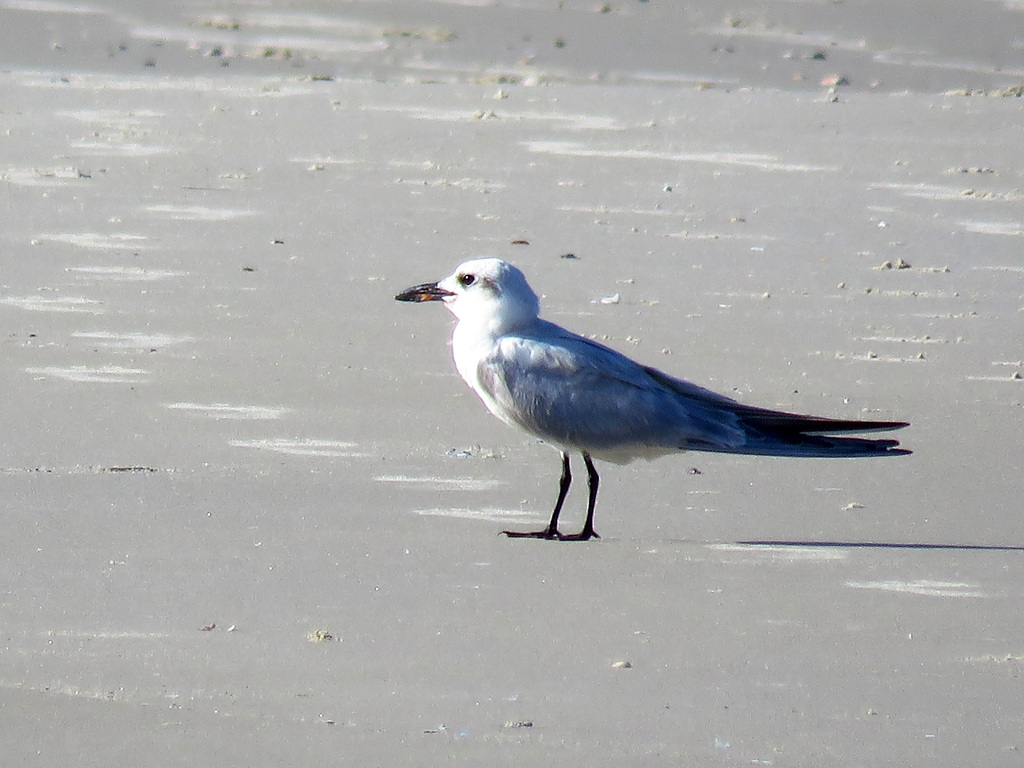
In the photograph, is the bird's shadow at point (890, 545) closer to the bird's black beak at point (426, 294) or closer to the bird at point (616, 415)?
the bird at point (616, 415)

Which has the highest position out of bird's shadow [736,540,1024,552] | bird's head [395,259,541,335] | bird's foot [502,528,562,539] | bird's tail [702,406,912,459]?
bird's head [395,259,541,335]

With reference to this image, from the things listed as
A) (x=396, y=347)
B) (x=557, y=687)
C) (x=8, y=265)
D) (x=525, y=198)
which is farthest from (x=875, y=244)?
(x=557, y=687)

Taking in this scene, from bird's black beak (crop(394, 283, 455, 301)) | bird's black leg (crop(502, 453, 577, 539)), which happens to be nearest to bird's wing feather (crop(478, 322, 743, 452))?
bird's black leg (crop(502, 453, 577, 539))

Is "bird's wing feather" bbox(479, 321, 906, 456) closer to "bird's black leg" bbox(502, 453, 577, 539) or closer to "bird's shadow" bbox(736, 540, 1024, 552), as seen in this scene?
"bird's black leg" bbox(502, 453, 577, 539)

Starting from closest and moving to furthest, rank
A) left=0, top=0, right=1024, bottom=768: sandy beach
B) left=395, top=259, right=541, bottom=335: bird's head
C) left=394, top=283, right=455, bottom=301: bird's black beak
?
left=0, top=0, right=1024, bottom=768: sandy beach
left=395, top=259, right=541, bottom=335: bird's head
left=394, top=283, right=455, bottom=301: bird's black beak

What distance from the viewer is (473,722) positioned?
12.9 feet

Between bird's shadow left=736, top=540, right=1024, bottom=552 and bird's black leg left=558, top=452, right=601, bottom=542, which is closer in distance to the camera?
bird's shadow left=736, top=540, right=1024, bottom=552

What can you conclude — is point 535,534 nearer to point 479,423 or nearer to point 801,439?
point 801,439

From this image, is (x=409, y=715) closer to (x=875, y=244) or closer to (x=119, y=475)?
(x=119, y=475)

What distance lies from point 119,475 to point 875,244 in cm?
445

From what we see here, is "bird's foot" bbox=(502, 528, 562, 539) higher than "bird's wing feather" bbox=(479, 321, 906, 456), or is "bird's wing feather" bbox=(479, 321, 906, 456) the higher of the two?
"bird's wing feather" bbox=(479, 321, 906, 456)

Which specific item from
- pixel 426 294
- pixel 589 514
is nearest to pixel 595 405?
pixel 589 514

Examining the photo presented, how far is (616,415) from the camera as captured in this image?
5.47 meters

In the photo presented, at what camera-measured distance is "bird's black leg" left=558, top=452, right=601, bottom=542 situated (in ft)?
17.4
